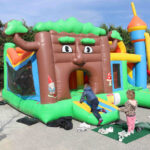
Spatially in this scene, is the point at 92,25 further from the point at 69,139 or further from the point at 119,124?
the point at 69,139

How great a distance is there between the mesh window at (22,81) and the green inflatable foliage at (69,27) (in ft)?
4.02

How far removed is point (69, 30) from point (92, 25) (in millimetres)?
992

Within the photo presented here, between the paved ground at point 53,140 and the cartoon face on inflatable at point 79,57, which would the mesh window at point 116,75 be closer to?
the cartoon face on inflatable at point 79,57

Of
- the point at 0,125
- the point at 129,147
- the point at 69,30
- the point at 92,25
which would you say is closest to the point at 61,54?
the point at 69,30

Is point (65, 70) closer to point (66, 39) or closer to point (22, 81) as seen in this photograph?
point (66, 39)

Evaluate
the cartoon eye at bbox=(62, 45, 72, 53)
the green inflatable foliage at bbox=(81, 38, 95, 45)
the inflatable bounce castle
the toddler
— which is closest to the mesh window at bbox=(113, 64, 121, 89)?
the inflatable bounce castle

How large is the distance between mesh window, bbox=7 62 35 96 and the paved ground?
139 centimetres

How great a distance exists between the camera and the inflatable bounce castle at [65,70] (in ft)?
17.1

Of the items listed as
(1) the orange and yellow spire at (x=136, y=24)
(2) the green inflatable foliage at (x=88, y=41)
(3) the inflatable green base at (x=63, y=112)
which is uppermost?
(1) the orange and yellow spire at (x=136, y=24)

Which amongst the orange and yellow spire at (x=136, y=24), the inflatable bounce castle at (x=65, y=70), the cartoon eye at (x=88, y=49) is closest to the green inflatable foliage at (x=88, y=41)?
the inflatable bounce castle at (x=65, y=70)

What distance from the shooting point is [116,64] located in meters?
6.94

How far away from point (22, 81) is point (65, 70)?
71.6 inches

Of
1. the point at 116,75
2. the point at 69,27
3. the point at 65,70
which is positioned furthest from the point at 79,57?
the point at 116,75

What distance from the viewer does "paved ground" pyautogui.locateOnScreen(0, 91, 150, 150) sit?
3.59 metres
